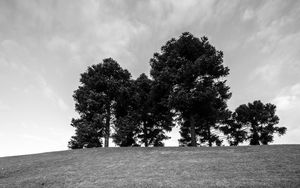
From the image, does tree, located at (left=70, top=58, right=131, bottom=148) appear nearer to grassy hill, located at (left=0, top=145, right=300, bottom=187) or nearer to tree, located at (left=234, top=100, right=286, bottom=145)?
grassy hill, located at (left=0, top=145, right=300, bottom=187)

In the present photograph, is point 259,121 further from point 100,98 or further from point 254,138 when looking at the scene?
point 100,98

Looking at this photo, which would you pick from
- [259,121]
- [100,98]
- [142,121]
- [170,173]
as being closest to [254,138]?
[259,121]

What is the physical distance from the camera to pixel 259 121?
1411 inches

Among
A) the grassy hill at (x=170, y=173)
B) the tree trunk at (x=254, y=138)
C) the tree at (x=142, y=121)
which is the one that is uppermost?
the tree at (x=142, y=121)

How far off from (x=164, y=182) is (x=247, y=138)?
105 ft

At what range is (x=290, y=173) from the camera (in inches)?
367

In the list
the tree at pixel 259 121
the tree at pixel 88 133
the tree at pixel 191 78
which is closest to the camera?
the tree at pixel 191 78

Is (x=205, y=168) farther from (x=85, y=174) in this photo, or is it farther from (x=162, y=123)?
(x=162, y=123)

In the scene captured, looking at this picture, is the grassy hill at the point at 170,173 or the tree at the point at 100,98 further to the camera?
the tree at the point at 100,98

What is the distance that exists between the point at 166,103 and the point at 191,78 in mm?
3990

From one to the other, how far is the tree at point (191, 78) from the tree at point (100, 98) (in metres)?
6.41

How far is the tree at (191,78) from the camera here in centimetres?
2027

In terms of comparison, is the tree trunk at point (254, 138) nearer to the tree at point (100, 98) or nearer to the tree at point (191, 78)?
the tree at point (191, 78)

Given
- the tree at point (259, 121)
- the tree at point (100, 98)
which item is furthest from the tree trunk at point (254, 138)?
the tree at point (100, 98)
